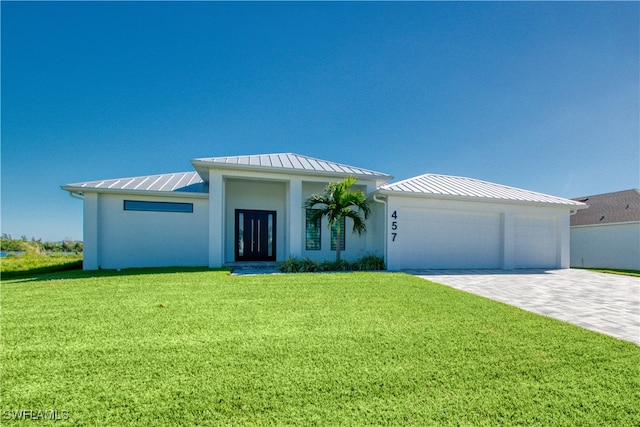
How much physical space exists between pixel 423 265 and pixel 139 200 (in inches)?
476

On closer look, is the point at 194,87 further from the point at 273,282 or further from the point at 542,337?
the point at 542,337

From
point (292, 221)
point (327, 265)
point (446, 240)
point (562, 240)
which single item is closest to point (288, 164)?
point (292, 221)

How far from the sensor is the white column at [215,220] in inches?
388

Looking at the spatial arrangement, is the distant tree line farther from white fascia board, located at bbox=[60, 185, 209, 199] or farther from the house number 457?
the house number 457

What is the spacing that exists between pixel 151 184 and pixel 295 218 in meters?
6.51

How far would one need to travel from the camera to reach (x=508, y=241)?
1148 centimetres

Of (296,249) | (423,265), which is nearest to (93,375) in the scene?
(296,249)

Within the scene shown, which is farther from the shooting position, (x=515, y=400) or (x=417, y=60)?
(x=417, y=60)

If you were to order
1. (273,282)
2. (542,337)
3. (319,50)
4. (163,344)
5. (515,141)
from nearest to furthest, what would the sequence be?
(163,344) < (542,337) < (273,282) < (319,50) < (515,141)

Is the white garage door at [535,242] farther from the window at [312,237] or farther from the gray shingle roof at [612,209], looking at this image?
the window at [312,237]

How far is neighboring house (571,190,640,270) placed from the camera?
52.0 feet

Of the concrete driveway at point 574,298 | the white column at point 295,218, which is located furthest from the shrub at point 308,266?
the concrete driveway at point 574,298

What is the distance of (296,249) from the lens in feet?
34.2

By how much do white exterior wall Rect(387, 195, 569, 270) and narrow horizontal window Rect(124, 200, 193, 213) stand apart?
8507 mm
